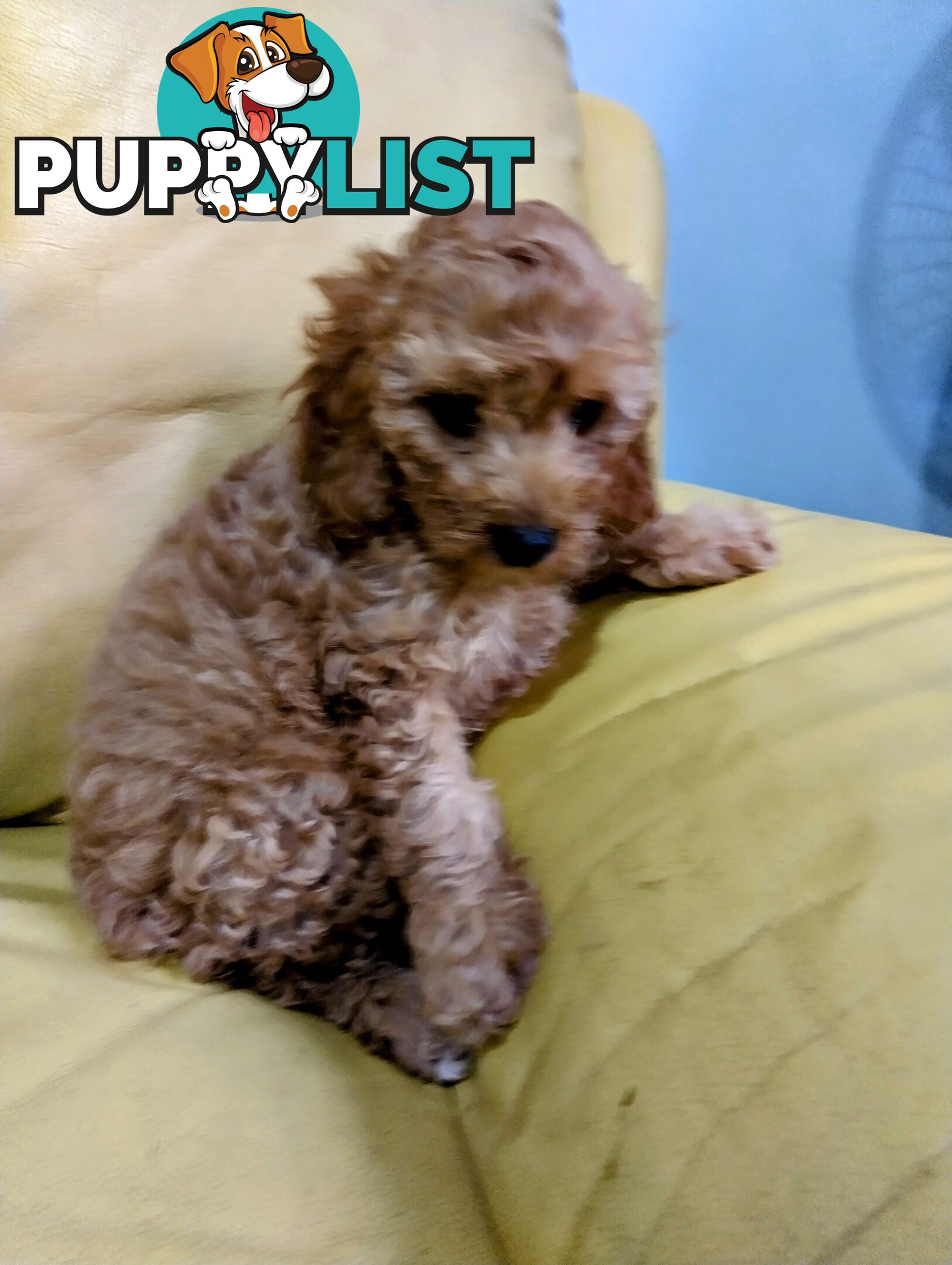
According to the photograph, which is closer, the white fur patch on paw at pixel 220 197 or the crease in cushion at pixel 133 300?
the crease in cushion at pixel 133 300

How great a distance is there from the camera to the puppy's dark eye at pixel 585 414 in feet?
3.43

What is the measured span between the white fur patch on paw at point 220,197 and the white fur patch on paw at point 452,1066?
1253 mm

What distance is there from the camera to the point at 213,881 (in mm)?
1021

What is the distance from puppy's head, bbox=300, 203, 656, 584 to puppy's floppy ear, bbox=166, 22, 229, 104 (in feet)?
1.40

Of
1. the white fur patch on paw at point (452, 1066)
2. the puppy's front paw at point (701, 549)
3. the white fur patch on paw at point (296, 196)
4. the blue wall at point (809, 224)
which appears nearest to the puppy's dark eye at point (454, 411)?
the puppy's front paw at point (701, 549)

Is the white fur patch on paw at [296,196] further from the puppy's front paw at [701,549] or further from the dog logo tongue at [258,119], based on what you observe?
the puppy's front paw at [701,549]

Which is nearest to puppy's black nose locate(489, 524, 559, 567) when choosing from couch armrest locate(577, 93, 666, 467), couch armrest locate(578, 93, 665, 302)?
couch armrest locate(577, 93, 666, 467)

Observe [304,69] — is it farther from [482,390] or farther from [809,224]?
[809,224]

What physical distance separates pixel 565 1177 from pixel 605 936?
216mm

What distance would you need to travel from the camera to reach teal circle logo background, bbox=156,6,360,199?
1.19 m

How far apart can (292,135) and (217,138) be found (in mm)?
119

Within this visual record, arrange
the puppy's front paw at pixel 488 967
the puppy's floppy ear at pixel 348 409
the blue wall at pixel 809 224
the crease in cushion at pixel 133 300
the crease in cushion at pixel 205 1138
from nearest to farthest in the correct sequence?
the crease in cushion at pixel 205 1138 < the puppy's front paw at pixel 488 967 < the puppy's floppy ear at pixel 348 409 < the crease in cushion at pixel 133 300 < the blue wall at pixel 809 224

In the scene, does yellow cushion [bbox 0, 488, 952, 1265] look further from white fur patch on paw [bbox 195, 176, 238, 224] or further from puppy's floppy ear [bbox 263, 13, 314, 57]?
puppy's floppy ear [bbox 263, 13, 314, 57]

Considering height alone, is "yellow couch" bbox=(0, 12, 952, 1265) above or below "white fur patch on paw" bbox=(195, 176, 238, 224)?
below
